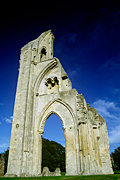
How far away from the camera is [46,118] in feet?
45.6

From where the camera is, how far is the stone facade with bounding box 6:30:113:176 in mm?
11620

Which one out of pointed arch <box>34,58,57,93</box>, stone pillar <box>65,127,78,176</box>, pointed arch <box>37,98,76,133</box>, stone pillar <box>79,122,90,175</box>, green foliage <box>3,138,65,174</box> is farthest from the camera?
green foliage <box>3,138,65,174</box>

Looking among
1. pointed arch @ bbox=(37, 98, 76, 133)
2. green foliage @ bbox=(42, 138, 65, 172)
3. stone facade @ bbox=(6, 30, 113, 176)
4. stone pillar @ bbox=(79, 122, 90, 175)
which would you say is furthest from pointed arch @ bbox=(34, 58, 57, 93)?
green foliage @ bbox=(42, 138, 65, 172)

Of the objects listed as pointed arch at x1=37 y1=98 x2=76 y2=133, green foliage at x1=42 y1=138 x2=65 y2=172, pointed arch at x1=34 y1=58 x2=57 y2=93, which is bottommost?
green foliage at x1=42 y1=138 x2=65 y2=172

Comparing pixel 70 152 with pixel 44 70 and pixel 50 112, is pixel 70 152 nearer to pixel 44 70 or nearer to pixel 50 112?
pixel 50 112

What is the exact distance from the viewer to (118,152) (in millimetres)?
46188

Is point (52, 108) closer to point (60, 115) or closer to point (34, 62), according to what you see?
point (60, 115)

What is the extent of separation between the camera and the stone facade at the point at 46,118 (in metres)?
11.6

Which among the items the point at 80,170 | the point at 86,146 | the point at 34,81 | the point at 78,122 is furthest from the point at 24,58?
the point at 80,170

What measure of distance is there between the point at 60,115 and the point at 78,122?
73.1 inches

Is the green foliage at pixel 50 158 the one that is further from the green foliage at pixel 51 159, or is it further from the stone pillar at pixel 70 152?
the stone pillar at pixel 70 152

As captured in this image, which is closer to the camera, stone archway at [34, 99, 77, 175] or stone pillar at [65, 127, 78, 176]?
stone pillar at [65, 127, 78, 176]

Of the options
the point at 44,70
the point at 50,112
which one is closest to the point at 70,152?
the point at 50,112

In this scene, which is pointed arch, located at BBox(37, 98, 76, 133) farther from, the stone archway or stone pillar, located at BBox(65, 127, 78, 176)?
stone pillar, located at BBox(65, 127, 78, 176)
